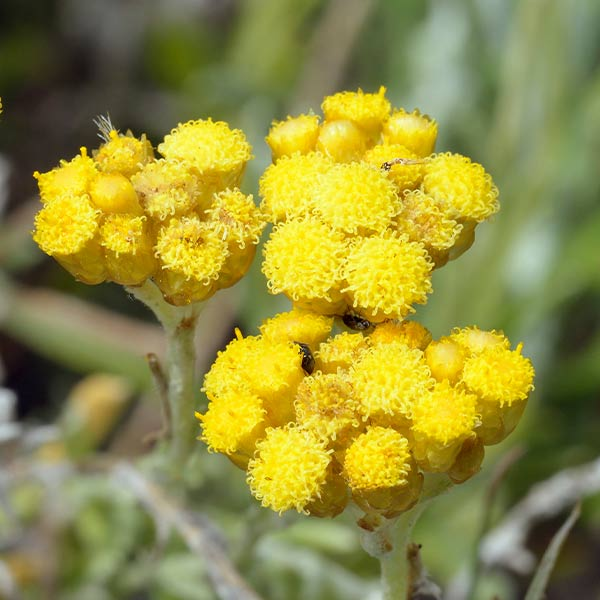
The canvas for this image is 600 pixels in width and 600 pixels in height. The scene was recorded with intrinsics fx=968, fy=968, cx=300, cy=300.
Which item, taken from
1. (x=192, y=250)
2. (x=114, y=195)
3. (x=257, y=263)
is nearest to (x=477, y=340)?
(x=192, y=250)

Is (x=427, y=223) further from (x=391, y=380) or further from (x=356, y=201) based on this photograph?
(x=391, y=380)

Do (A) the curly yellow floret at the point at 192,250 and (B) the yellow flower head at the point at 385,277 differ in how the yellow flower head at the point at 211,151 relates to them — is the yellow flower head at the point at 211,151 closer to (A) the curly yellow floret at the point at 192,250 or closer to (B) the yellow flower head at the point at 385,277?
(A) the curly yellow floret at the point at 192,250

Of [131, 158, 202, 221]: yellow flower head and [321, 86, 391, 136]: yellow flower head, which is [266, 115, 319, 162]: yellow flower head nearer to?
[321, 86, 391, 136]: yellow flower head

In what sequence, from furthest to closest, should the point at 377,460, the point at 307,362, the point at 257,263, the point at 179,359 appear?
the point at 257,263, the point at 179,359, the point at 307,362, the point at 377,460

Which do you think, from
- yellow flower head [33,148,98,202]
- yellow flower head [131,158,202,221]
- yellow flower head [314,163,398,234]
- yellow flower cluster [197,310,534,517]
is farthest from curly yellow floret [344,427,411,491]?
yellow flower head [33,148,98,202]

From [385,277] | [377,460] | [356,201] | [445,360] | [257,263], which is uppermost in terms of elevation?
[257,263]

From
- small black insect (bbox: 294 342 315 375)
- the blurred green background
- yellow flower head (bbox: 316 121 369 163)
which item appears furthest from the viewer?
the blurred green background

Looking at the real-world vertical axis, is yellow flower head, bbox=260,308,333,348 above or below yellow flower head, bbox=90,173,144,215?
below
